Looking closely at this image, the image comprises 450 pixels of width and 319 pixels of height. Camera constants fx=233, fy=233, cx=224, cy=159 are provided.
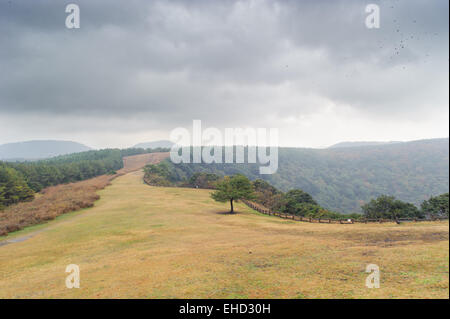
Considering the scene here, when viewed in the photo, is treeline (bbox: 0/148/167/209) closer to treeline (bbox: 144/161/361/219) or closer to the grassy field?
treeline (bbox: 144/161/361/219)

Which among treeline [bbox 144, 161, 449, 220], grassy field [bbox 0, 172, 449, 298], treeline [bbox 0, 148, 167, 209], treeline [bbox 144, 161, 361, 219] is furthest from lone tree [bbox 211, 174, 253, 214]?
treeline [bbox 0, 148, 167, 209]

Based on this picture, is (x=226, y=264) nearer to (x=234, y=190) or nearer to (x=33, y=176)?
(x=234, y=190)

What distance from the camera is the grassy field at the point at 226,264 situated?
37.4ft

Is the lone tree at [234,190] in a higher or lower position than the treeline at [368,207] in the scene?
higher

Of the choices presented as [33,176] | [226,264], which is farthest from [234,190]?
[33,176]

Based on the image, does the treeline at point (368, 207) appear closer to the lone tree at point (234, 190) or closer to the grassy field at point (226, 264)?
the lone tree at point (234, 190)

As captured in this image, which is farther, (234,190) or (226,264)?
(234,190)

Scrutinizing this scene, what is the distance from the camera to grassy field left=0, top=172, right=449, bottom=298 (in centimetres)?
1139

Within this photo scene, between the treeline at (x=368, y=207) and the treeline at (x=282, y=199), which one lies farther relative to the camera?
the treeline at (x=282, y=199)

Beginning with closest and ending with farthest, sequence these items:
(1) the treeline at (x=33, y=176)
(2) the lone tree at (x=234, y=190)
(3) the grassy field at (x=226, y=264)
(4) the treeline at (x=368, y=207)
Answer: (3) the grassy field at (x=226, y=264)
(4) the treeline at (x=368, y=207)
(2) the lone tree at (x=234, y=190)
(1) the treeline at (x=33, y=176)

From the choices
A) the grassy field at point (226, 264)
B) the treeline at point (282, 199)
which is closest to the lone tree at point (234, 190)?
the treeline at point (282, 199)

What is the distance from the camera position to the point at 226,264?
52.5 feet

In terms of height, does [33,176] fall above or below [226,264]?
above

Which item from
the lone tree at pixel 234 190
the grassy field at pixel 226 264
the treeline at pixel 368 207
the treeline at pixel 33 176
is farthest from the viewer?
the treeline at pixel 33 176
